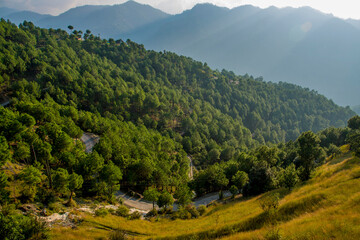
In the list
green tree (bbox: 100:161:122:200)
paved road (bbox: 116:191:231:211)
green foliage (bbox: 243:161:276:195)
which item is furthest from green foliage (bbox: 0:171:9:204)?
green foliage (bbox: 243:161:276:195)

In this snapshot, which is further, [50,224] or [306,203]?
[50,224]

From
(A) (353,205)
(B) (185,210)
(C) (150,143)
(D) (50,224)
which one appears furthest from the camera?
(C) (150,143)

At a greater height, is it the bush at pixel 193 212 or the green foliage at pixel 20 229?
the green foliage at pixel 20 229

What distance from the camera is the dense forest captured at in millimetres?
37406

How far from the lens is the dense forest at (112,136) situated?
37406 mm

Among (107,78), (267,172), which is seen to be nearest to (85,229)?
(267,172)

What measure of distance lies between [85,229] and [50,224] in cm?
494

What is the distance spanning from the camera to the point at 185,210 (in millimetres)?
39719

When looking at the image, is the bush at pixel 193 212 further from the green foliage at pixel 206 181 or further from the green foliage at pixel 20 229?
the green foliage at pixel 20 229

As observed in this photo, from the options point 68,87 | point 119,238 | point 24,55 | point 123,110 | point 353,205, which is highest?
point 24,55

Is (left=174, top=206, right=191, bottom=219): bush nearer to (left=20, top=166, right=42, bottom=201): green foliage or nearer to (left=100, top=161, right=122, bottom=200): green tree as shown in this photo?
(left=100, top=161, right=122, bottom=200): green tree

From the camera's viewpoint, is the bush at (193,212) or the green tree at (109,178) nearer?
the bush at (193,212)

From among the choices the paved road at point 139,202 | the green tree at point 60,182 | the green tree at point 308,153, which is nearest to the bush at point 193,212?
the paved road at point 139,202

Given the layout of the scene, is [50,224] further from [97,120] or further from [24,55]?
[24,55]
